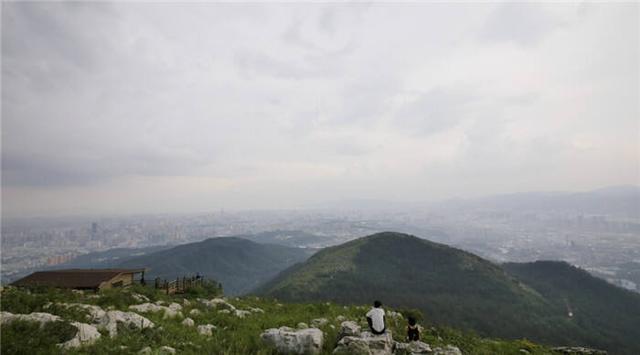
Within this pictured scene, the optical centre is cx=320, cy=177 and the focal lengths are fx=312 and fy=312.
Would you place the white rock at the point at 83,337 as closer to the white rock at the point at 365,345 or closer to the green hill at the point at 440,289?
the white rock at the point at 365,345

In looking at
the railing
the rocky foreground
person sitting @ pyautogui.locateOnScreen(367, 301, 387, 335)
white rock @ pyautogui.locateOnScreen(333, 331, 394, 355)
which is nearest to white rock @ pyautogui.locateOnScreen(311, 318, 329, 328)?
the rocky foreground

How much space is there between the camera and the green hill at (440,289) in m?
83.8

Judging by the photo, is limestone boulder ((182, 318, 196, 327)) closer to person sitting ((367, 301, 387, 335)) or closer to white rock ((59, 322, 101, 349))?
white rock ((59, 322, 101, 349))

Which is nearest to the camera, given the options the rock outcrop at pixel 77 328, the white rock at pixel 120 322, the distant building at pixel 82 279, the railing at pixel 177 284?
the rock outcrop at pixel 77 328

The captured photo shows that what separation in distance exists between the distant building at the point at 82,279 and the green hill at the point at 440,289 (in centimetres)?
6351

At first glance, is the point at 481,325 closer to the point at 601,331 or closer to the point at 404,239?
the point at 601,331

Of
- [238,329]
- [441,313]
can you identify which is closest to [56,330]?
[238,329]

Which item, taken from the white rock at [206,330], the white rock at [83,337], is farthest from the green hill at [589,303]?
the white rock at [83,337]

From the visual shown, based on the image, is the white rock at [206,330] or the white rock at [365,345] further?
the white rock at [206,330]

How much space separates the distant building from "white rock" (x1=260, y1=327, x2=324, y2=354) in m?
19.2

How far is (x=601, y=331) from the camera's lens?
299 feet

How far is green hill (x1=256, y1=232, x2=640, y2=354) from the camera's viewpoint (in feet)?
275

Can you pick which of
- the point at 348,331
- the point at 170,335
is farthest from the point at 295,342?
the point at 170,335

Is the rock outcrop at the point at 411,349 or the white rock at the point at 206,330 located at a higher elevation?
the white rock at the point at 206,330
